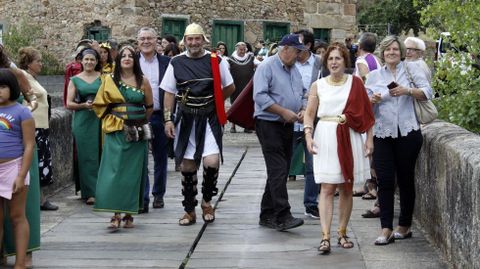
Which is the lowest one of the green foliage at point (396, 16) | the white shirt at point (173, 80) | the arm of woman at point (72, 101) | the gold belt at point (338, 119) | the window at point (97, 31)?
the green foliage at point (396, 16)

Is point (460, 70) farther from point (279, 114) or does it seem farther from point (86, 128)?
point (86, 128)

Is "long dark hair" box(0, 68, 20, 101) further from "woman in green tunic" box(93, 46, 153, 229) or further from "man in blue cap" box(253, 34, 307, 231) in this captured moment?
"man in blue cap" box(253, 34, 307, 231)

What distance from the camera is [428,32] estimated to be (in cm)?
1177

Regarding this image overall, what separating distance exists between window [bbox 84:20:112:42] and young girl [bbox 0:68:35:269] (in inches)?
734

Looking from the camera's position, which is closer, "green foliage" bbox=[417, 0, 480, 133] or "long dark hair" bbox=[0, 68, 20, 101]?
"long dark hair" bbox=[0, 68, 20, 101]

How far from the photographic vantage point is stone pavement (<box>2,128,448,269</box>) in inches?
320

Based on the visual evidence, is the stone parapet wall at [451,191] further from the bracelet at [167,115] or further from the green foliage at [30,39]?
the green foliage at [30,39]

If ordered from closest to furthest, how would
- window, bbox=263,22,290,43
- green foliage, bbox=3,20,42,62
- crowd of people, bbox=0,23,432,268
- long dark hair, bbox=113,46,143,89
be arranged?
crowd of people, bbox=0,23,432,268, long dark hair, bbox=113,46,143,89, green foliage, bbox=3,20,42,62, window, bbox=263,22,290,43

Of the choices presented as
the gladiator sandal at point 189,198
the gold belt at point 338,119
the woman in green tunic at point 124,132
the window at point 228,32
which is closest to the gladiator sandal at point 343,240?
the gold belt at point 338,119

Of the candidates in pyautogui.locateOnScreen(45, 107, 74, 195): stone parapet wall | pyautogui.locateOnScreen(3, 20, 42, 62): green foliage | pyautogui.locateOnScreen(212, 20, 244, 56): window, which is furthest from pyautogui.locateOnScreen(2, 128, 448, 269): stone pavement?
pyautogui.locateOnScreen(212, 20, 244, 56): window

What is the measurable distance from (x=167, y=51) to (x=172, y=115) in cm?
742

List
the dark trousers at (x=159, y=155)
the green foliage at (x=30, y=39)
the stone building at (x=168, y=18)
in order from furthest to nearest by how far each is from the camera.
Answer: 1. the stone building at (x=168, y=18)
2. the green foliage at (x=30, y=39)
3. the dark trousers at (x=159, y=155)

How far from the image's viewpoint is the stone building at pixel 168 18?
85.7 feet

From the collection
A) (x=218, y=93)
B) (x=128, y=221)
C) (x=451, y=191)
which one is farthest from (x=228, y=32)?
(x=451, y=191)
